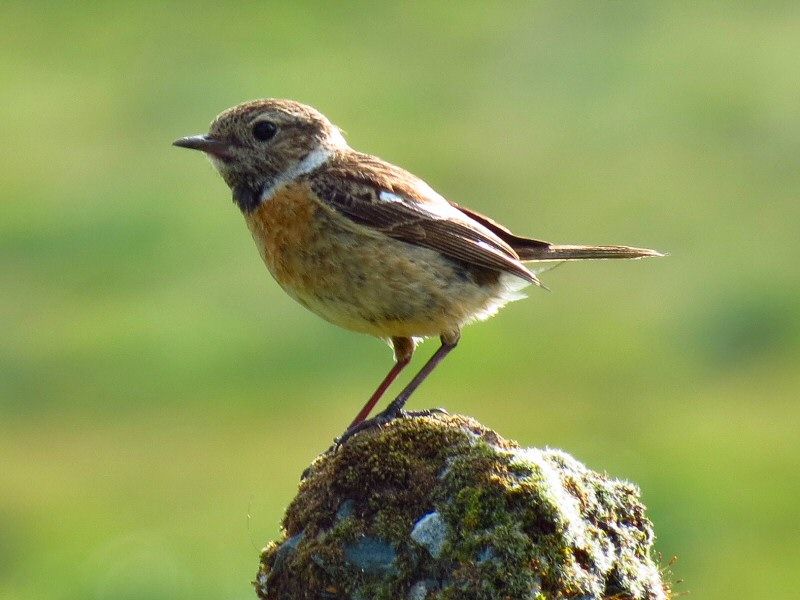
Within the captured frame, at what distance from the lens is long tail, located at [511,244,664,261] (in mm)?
8953

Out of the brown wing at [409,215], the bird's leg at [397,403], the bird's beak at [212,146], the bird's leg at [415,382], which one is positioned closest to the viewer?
the bird's leg at [397,403]

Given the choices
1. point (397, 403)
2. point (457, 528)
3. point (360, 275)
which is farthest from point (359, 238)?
point (457, 528)

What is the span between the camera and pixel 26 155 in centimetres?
2522

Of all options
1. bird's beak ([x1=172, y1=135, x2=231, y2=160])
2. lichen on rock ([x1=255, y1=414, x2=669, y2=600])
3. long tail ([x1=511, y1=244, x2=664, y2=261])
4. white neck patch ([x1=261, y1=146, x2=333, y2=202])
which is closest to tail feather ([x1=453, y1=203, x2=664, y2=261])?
long tail ([x1=511, y1=244, x2=664, y2=261])

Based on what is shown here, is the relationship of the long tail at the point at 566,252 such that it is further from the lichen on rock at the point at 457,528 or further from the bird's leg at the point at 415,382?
the lichen on rock at the point at 457,528

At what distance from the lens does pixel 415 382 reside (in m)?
8.12

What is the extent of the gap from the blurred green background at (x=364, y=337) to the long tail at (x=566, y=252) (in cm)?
253

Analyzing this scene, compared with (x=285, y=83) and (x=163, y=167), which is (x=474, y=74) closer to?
(x=285, y=83)

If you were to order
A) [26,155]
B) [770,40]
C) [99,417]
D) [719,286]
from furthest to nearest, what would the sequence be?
[770,40]
[26,155]
[719,286]
[99,417]

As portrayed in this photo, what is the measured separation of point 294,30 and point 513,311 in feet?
38.6

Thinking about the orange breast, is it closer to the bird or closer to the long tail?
the bird

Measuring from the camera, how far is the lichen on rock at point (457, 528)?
233 inches

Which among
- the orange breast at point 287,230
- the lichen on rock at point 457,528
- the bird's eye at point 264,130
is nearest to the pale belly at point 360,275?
the orange breast at point 287,230

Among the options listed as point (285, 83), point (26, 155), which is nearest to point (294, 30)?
point (285, 83)
